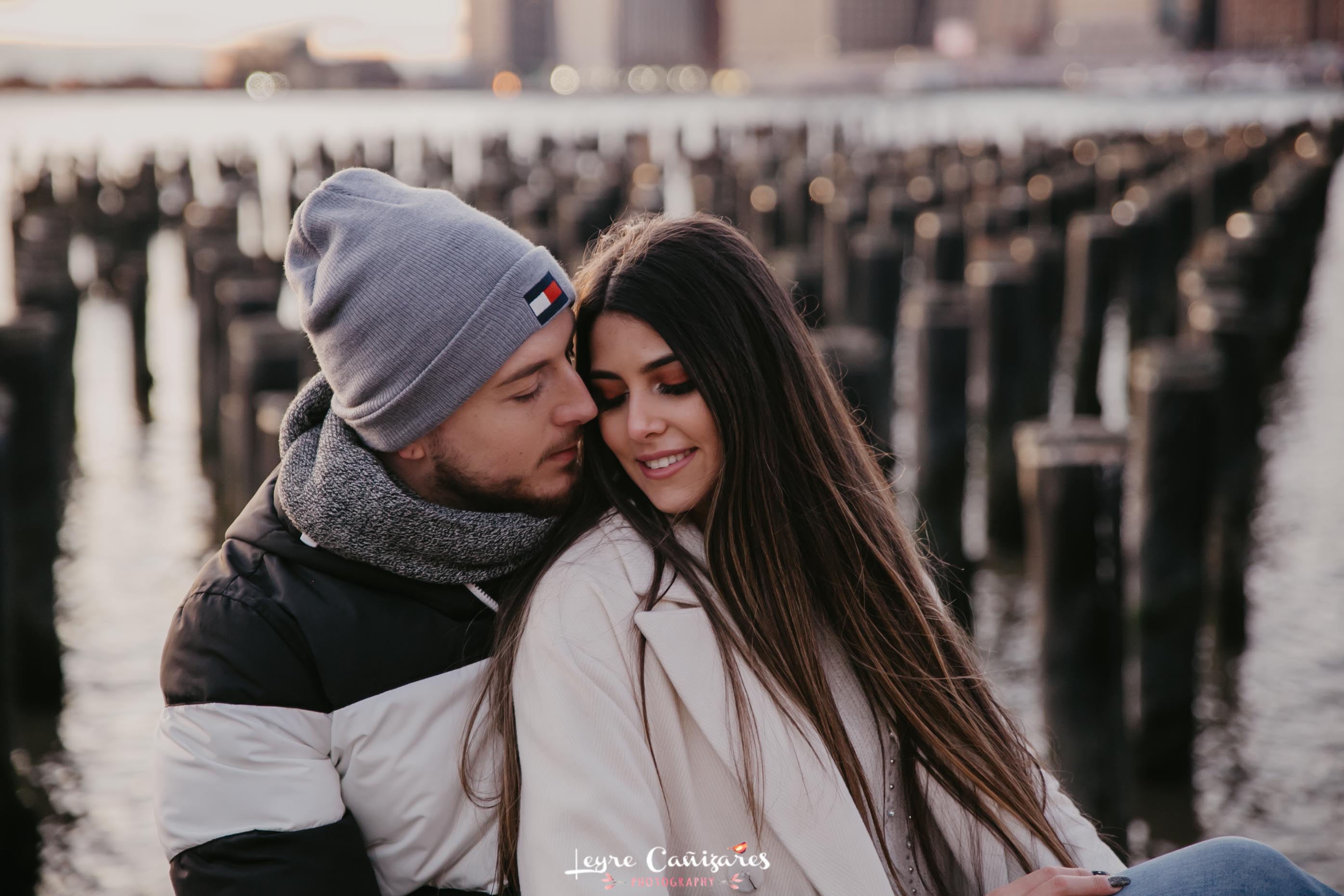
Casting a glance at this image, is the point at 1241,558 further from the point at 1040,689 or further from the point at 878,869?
the point at 878,869

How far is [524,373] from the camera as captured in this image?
2.65 m

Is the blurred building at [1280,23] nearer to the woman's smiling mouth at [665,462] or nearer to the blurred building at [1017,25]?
the blurred building at [1017,25]

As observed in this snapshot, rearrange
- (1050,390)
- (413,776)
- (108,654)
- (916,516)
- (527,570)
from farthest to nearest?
1. (1050,390)
2. (916,516)
3. (108,654)
4. (527,570)
5. (413,776)

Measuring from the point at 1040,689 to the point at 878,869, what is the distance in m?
2.49

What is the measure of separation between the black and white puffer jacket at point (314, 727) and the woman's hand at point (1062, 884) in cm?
97

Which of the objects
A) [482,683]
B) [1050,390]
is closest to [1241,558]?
[1050,390]

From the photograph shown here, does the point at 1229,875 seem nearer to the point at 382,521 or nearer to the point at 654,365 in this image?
the point at 654,365

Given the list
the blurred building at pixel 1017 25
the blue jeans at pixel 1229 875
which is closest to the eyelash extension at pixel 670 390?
the blue jeans at pixel 1229 875

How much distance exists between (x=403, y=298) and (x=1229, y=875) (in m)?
1.78

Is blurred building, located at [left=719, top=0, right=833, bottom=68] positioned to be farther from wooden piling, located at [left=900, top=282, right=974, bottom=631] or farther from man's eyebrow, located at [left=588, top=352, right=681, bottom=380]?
man's eyebrow, located at [left=588, top=352, right=681, bottom=380]

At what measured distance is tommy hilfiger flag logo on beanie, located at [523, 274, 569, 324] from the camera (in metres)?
2.61

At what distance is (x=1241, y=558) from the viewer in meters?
6.44

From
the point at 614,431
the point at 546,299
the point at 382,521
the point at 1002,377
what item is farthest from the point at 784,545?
the point at 1002,377

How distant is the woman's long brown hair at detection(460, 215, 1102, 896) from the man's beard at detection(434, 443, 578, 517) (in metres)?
0.07
